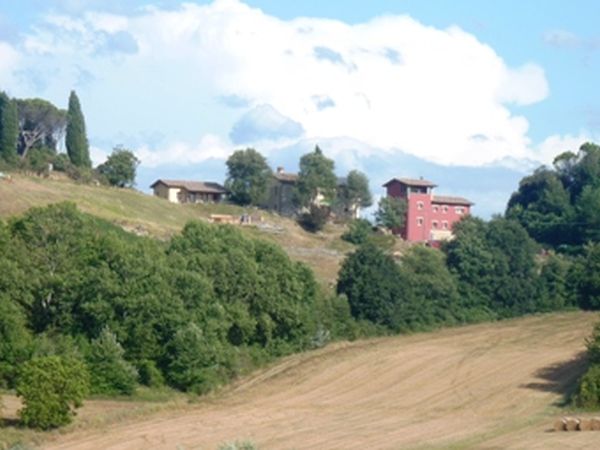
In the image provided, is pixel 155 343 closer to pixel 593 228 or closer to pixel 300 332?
pixel 300 332

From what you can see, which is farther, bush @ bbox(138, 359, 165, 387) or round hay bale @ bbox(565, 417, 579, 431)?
bush @ bbox(138, 359, 165, 387)

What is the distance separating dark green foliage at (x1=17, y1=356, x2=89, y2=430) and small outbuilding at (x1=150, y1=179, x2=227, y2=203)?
6813cm

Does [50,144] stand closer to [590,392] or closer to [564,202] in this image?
[564,202]

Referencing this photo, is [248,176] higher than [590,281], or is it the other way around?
[248,176]

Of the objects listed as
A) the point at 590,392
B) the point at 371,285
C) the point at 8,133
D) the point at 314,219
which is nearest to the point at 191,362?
the point at 590,392

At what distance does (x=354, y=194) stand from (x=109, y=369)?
63.7 metres

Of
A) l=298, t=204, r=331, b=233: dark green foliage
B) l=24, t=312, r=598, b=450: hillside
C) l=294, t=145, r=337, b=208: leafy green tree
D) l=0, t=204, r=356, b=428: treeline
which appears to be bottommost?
l=24, t=312, r=598, b=450: hillside

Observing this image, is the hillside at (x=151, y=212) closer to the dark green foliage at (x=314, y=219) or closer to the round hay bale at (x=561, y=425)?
the dark green foliage at (x=314, y=219)

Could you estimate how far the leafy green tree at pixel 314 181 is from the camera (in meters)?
112

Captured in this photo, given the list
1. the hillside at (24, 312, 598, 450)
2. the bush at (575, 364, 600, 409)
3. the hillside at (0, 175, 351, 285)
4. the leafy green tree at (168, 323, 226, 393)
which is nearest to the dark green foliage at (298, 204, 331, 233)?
the hillside at (0, 175, 351, 285)

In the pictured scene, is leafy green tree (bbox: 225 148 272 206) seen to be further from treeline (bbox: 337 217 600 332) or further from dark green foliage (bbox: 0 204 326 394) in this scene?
dark green foliage (bbox: 0 204 326 394)

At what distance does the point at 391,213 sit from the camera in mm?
112750

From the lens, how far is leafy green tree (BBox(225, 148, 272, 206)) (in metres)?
112


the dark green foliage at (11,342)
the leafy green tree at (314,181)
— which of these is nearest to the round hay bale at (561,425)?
the dark green foliage at (11,342)
